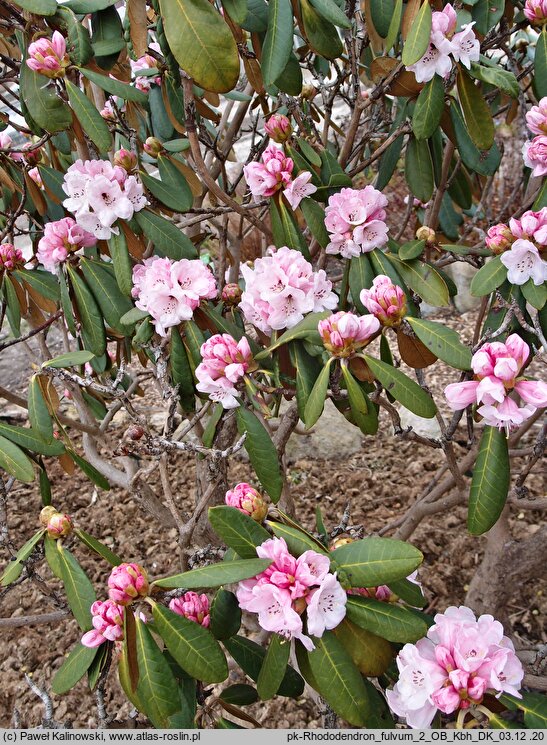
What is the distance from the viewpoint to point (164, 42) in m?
1.14

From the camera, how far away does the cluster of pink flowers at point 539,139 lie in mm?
1126

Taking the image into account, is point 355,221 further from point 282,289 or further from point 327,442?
point 327,442

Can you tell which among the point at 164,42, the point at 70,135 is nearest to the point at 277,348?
the point at 164,42

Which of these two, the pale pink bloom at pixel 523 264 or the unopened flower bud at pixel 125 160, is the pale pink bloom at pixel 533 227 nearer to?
the pale pink bloom at pixel 523 264

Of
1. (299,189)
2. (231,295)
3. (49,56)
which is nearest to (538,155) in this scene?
(299,189)

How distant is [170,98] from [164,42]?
29 cm

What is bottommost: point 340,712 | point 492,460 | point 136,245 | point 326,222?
point 340,712

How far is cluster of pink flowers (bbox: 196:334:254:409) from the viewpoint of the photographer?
1.00 metres

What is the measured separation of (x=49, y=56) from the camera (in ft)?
3.84

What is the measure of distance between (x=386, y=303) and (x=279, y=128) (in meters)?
0.52

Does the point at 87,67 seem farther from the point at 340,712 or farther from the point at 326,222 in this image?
the point at 340,712

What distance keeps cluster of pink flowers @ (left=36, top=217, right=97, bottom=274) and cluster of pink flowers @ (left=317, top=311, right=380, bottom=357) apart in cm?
64

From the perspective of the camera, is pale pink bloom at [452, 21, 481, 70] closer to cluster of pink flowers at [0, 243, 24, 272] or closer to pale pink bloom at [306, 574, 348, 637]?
pale pink bloom at [306, 574, 348, 637]

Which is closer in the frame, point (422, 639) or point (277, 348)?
point (422, 639)
